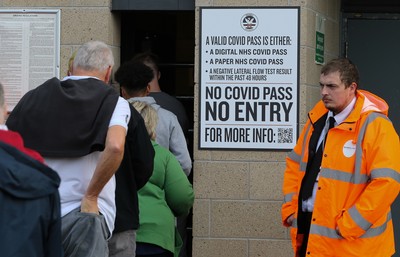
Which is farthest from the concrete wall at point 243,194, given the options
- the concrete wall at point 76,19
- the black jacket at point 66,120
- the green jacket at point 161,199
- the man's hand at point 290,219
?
the black jacket at point 66,120

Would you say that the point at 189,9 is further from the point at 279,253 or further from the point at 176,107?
the point at 279,253

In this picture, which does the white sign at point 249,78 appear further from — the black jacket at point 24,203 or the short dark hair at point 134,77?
the black jacket at point 24,203

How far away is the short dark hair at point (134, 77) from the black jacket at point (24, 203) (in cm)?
287

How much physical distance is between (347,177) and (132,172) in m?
1.32

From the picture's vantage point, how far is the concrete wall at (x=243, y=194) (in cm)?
777

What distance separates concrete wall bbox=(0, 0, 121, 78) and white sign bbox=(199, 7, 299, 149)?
2.83ft

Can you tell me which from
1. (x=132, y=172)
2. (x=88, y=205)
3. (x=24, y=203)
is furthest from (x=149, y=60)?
(x=24, y=203)

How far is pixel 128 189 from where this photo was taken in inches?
223

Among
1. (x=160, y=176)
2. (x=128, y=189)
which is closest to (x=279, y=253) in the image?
(x=160, y=176)

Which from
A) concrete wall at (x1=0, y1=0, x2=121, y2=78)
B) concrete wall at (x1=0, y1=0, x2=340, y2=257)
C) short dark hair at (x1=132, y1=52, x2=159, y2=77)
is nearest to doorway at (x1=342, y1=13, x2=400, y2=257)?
concrete wall at (x1=0, y1=0, x2=340, y2=257)

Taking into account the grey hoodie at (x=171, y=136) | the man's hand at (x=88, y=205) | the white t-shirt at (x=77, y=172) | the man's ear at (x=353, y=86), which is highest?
the man's ear at (x=353, y=86)

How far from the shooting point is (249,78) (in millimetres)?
7766

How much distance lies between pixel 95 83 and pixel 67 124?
11.6 inches

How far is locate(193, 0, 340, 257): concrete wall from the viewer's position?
7.77 metres
